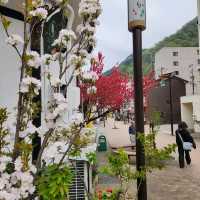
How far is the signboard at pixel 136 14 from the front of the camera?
4.54 metres

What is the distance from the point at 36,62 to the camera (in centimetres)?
277

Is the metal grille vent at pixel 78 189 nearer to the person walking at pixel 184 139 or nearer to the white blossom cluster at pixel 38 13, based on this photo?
the white blossom cluster at pixel 38 13

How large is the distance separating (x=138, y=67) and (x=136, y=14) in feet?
2.11

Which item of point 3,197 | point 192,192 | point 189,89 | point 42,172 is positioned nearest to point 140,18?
point 42,172

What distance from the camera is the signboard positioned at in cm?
454

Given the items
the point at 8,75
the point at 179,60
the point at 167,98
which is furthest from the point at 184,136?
the point at 179,60

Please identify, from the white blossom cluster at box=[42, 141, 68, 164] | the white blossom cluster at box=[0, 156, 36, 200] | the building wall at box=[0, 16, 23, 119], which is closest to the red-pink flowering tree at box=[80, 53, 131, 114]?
the building wall at box=[0, 16, 23, 119]

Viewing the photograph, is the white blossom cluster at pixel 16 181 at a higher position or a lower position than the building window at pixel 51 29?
lower

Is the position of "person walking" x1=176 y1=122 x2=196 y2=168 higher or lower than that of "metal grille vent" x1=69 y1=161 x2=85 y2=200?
higher

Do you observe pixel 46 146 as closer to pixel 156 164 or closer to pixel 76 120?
pixel 76 120

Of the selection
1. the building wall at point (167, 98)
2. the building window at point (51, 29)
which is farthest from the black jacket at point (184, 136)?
the building wall at point (167, 98)

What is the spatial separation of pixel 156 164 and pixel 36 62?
249 centimetres

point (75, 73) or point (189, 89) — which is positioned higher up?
point (189, 89)

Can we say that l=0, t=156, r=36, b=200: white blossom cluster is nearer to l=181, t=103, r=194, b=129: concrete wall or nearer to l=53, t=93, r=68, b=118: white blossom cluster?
l=53, t=93, r=68, b=118: white blossom cluster
